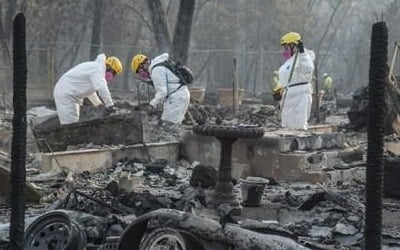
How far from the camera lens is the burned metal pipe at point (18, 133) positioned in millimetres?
3963

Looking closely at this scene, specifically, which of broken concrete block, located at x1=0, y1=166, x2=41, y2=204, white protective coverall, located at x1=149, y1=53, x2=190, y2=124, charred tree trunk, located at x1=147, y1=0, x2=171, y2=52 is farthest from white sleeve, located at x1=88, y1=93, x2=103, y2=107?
charred tree trunk, located at x1=147, y1=0, x2=171, y2=52

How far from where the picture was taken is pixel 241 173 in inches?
425

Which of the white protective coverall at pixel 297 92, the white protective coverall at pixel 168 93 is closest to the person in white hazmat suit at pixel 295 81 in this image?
the white protective coverall at pixel 297 92

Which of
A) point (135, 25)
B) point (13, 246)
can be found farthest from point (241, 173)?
point (135, 25)

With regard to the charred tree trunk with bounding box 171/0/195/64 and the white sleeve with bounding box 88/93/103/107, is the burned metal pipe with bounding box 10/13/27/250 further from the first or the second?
the charred tree trunk with bounding box 171/0/195/64

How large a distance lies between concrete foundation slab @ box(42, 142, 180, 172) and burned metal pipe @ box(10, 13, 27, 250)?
6.18 meters

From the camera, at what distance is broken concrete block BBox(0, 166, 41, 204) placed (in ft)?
28.3

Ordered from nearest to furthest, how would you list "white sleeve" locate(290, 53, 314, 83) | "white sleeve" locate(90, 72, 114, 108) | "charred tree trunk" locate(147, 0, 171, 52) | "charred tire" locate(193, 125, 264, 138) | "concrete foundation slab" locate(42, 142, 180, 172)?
"charred tire" locate(193, 125, 264, 138) < "concrete foundation slab" locate(42, 142, 180, 172) < "white sleeve" locate(290, 53, 314, 83) < "white sleeve" locate(90, 72, 114, 108) < "charred tree trunk" locate(147, 0, 171, 52)

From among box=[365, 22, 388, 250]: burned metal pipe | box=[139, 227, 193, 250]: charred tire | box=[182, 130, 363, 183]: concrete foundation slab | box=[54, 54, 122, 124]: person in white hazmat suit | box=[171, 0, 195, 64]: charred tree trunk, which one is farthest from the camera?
box=[171, 0, 195, 64]: charred tree trunk

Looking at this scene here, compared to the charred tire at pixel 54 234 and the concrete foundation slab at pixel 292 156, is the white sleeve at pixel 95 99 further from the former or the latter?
the charred tire at pixel 54 234

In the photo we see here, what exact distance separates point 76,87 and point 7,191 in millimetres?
4951

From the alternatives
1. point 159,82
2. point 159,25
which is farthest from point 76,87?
point 159,25

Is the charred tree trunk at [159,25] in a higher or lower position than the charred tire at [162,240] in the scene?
higher

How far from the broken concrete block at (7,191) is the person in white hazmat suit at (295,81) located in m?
5.49
